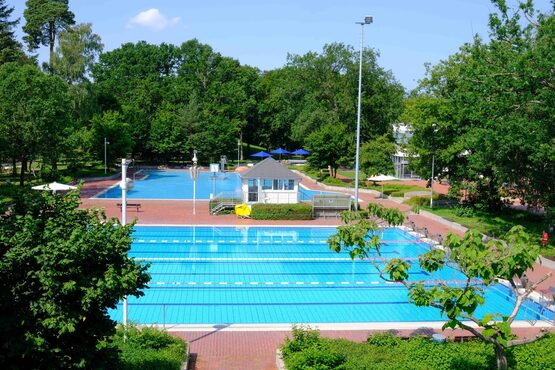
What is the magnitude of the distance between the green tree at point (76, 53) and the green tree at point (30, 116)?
10269 millimetres

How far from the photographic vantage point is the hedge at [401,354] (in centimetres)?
1158

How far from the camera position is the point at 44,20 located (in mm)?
61688

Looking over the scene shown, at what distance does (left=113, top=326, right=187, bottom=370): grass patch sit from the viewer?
1145cm

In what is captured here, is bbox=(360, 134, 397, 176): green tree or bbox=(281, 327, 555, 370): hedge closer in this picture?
bbox=(281, 327, 555, 370): hedge

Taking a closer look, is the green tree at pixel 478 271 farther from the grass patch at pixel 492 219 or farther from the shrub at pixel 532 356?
the grass patch at pixel 492 219

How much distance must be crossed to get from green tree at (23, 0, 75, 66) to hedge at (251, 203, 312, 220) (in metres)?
42.7

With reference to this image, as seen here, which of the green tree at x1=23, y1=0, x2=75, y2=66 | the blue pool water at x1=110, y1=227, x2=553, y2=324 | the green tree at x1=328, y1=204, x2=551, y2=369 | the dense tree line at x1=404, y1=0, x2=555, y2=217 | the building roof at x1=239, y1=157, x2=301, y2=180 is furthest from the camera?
the green tree at x1=23, y1=0, x2=75, y2=66

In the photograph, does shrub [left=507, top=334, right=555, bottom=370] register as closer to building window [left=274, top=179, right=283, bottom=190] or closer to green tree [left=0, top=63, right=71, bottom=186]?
building window [left=274, top=179, right=283, bottom=190]

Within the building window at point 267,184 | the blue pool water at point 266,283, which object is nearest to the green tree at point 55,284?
the blue pool water at point 266,283

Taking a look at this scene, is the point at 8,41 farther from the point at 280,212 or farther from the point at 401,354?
the point at 401,354

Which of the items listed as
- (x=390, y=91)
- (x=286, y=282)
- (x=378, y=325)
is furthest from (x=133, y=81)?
(x=378, y=325)

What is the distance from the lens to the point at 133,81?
77312mm

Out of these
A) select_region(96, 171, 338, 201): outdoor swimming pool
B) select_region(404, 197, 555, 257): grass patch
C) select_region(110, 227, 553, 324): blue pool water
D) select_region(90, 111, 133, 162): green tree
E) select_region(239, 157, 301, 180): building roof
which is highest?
select_region(90, 111, 133, 162): green tree

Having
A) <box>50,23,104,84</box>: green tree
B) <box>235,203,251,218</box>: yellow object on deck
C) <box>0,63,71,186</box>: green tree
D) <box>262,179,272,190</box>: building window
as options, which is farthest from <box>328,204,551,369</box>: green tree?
<box>50,23,104,84</box>: green tree
